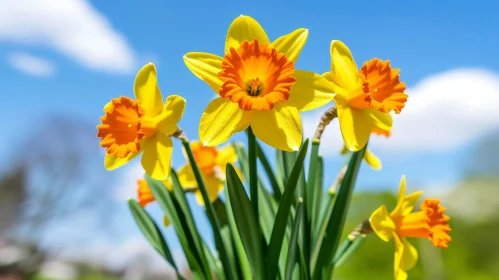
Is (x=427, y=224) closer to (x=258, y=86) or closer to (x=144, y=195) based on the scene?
(x=258, y=86)

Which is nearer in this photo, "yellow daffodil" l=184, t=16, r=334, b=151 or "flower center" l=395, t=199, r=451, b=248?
"yellow daffodil" l=184, t=16, r=334, b=151

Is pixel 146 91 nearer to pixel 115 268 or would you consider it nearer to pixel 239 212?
pixel 239 212

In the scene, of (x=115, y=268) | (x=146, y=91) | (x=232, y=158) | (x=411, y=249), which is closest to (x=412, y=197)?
(x=411, y=249)

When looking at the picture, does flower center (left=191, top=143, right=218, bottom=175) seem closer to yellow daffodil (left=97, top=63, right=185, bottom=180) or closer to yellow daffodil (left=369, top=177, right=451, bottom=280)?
yellow daffodil (left=97, top=63, right=185, bottom=180)

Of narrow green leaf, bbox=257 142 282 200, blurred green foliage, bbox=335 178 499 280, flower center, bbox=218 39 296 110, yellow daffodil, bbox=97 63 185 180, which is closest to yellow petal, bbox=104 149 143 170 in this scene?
yellow daffodil, bbox=97 63 185 180

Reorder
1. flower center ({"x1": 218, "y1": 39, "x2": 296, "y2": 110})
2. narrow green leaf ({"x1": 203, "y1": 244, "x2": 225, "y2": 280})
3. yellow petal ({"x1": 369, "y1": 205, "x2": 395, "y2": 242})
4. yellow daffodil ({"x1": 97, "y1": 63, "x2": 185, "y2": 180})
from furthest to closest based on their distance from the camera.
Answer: narrow green leaf ({"x1": 203, "y1": 244, "x2": 225, "y2": 280}) → yellow petal ({"x1": 369, "y1": 205, "x2": 395, "y2": 242}) → yellow daffodil ({"x1": 97, "y1": 63, "x2": 185, "y2": 180}) → flower center ({"x1": 218, "y1": 39, "x2": 296, "y2": 110})
